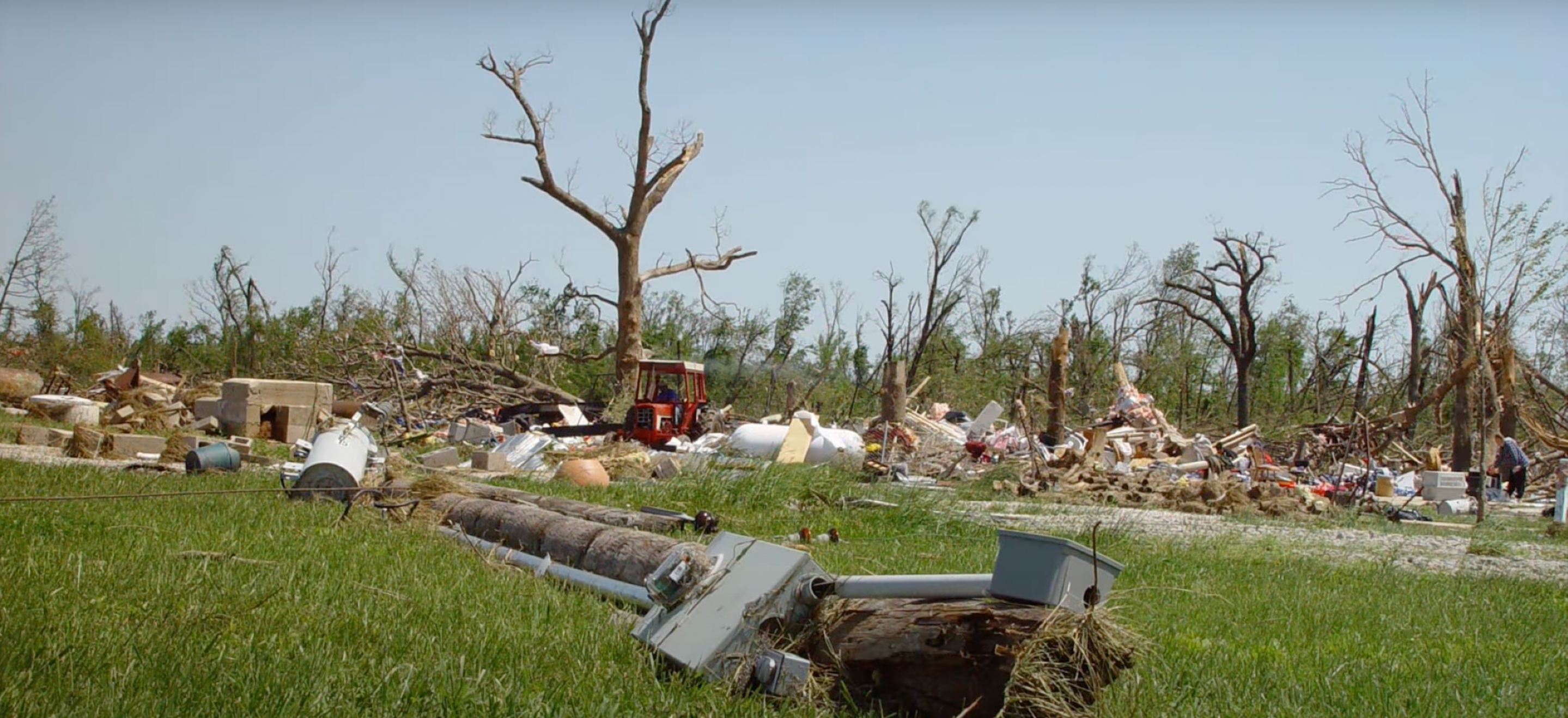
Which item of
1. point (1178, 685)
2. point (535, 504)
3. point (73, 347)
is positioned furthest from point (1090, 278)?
point (1178, 685)

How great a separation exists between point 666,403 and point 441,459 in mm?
5873

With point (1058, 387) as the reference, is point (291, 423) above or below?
below

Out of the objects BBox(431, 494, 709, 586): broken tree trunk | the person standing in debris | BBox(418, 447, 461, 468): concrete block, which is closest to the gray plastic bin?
BBox(431, 494, 709, 586): broken tree trunk

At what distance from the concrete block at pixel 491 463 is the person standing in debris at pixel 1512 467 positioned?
17616 mm

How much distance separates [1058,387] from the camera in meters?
22.1

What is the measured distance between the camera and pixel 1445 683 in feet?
14.6

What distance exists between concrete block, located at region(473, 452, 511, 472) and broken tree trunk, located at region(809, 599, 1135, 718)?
11.6m

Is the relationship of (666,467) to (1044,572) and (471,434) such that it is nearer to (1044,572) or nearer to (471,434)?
(471,434)

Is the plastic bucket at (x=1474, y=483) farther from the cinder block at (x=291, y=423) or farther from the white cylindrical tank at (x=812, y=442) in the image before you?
the cinder block at (x=291, y=423)

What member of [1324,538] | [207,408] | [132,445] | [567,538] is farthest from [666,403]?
[567,538]

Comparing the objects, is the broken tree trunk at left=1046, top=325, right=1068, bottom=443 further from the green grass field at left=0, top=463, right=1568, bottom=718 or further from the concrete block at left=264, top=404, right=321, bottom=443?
the green grass field at left=0, top=463, right=1568, bottom=718

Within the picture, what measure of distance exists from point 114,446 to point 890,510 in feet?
30.7

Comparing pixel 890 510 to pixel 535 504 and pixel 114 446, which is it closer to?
pixel 535 504

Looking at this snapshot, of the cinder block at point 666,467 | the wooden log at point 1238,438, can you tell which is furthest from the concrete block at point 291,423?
the wooden log at point 1238,438
